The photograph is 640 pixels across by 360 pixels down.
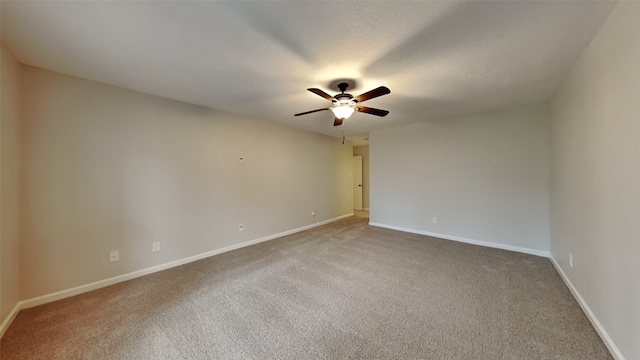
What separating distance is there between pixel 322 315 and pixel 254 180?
2.73 m

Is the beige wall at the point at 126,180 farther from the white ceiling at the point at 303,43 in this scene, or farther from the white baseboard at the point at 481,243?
the white baseboard at the point at 481,243

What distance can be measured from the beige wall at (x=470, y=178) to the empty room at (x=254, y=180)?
37mm

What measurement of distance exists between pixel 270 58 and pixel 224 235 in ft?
9.36

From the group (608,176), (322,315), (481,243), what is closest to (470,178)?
(481,243)

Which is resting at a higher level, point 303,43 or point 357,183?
point 303,43

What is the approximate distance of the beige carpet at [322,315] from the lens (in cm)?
160

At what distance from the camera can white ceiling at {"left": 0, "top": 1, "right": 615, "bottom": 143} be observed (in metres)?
1.45

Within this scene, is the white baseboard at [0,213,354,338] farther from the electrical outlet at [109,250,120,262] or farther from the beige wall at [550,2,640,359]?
the beige wall at [550,2,640,359]

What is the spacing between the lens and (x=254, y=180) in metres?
4.08

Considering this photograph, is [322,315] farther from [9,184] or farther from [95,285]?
[9,184]

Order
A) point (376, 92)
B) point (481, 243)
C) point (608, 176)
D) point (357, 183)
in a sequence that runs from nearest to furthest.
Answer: point (608, 176), point (376, 92), point (481, 243), point (357, 183)

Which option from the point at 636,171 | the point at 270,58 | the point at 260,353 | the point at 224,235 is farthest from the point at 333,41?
the point at 224,235

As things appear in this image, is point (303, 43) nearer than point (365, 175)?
Yes

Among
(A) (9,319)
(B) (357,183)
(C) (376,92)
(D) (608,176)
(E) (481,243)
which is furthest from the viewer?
(B) (357,183)
